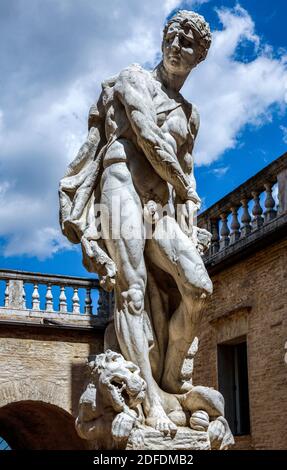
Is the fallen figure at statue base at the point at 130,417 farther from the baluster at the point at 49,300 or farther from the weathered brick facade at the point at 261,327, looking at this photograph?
the baluster at the point at 49,300

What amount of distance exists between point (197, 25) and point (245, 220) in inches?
287

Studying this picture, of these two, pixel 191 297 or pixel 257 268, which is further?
pixel 257 268

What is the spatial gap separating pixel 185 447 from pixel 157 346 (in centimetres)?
75

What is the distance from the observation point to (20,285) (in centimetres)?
1574

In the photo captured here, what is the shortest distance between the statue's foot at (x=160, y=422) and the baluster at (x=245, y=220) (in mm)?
7886

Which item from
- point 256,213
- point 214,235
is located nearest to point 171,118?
point 256,213

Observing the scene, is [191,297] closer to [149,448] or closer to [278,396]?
[149,448]

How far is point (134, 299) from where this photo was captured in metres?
4.48

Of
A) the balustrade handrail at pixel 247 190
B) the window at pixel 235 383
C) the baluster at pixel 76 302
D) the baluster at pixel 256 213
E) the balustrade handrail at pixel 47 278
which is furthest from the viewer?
the baluster at pixel 76 302

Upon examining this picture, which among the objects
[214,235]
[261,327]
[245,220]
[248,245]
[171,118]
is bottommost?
[171,118]

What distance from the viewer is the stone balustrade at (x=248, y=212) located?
11125 millimetres

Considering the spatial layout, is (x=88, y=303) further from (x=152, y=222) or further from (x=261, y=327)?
(x=152, y=222)

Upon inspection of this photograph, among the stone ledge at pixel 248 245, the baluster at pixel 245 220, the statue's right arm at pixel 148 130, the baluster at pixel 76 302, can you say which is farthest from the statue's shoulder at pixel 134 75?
the baluster at pixel 76 302

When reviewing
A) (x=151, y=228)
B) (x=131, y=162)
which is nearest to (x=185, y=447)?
(x=151, y=228)
